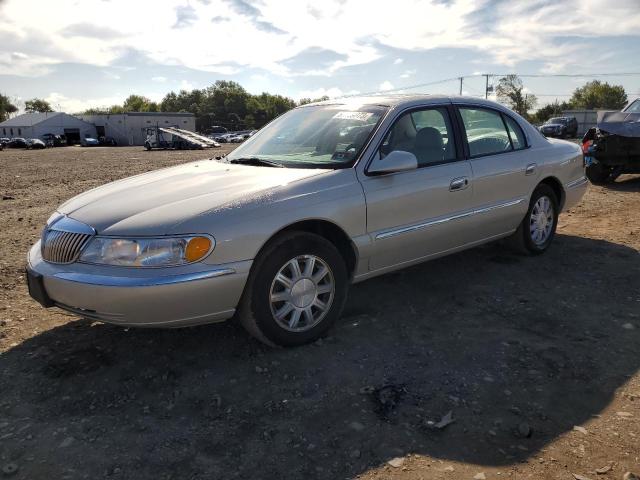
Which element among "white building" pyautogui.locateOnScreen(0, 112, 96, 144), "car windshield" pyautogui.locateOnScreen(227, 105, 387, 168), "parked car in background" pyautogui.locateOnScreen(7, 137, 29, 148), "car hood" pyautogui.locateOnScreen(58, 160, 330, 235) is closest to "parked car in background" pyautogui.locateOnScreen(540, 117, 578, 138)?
"car windshield" pyautogui.locateOnScreen(227, 105, 387, 168)

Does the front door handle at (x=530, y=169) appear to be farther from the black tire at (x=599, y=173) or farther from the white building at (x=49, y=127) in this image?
the white building at (x=49, y=127)

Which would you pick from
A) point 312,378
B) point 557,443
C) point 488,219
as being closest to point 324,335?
point 312,378

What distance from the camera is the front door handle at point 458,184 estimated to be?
4.30 metres

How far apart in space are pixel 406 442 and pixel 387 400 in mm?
363

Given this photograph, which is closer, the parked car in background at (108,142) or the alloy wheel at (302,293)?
the alloy wheel at (302,293)

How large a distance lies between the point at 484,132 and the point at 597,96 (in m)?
112

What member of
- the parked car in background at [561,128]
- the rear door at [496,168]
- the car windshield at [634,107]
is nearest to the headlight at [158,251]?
the rear door at [496,168]

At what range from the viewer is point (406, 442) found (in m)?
2.57

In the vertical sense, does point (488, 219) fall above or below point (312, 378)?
above

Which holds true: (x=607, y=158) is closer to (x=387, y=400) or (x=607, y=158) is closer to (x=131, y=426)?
(x=387, y=400)

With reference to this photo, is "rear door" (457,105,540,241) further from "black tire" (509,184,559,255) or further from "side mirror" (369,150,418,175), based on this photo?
"side mirror" (369,150,418,175)

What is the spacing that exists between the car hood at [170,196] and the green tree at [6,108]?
126 m

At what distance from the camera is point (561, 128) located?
132 feet

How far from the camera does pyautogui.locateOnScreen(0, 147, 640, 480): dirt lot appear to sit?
2.46 metres
